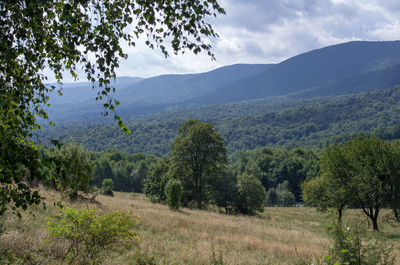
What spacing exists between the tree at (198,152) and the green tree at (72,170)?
15.5 metres

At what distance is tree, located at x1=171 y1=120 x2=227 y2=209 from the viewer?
35281 mm

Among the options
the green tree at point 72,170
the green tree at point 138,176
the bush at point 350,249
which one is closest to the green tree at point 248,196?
the green tree at point 72,170

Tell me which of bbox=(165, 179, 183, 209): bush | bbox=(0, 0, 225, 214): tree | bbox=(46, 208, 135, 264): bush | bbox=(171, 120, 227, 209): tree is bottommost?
bbox=(165, 179, 183, 209): bush

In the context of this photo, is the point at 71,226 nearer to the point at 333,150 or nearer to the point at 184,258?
the point at 184,258

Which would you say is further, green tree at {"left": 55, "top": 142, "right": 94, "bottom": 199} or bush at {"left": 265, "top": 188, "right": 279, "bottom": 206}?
bush at {"left": 265, "top": 188, "right": 279, "bottom": 206}

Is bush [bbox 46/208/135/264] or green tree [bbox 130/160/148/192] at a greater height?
bush [bbox 46/208/135/264]

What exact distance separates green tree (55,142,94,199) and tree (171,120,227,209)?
15470mm

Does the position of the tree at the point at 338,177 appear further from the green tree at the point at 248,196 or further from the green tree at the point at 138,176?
the green tree at the point at 138,176

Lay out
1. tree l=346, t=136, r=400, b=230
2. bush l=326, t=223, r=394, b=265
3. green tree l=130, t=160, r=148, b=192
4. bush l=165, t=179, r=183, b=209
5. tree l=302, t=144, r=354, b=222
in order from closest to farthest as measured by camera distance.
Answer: bush l=326, t=223, r=394, b=265 < tree l=346, t=136, r=400, b=230 < bush l=165, t=179, r=183, b=209 < tree l=302, t=144, r=354, b=222 < green tree l=130, t=160, r=148, b=192

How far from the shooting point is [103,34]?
4109 millimetres

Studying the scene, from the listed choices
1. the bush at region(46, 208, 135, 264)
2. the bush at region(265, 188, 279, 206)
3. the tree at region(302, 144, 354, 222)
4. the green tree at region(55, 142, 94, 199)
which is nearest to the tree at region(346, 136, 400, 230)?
the tree at region(302, 144, 354, 222)

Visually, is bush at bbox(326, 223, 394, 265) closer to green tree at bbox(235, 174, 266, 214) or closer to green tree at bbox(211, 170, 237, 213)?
green tree at bbox(211, 170, 237, 213)

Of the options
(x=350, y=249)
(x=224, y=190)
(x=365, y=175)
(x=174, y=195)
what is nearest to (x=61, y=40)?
(x=350, y=249)

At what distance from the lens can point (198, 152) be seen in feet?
118
